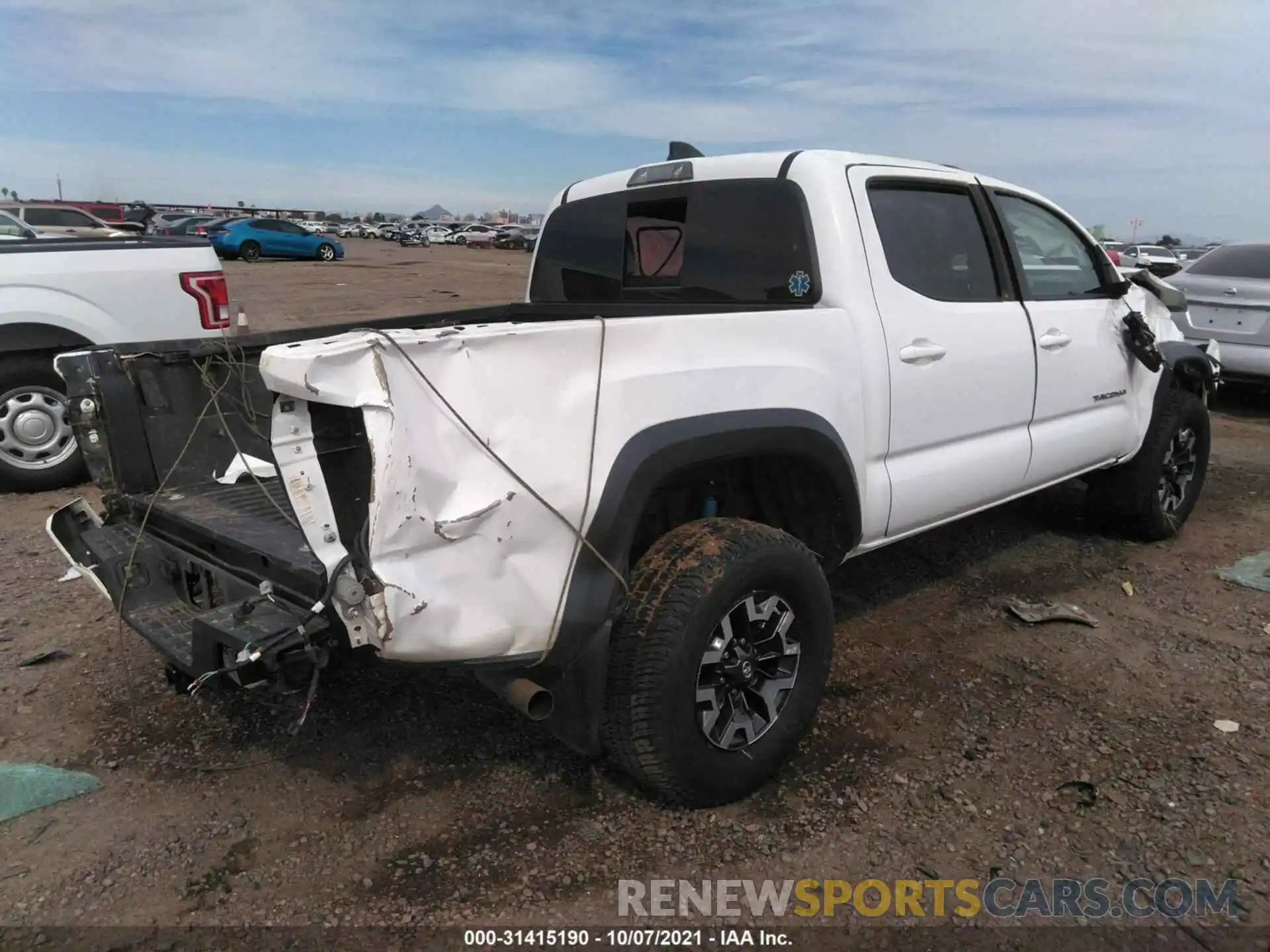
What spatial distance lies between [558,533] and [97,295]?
4712 millimetres

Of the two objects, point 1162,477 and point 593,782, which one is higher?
point 1162,477

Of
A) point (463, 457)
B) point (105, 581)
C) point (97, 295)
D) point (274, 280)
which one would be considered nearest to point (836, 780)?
point (463, 457)

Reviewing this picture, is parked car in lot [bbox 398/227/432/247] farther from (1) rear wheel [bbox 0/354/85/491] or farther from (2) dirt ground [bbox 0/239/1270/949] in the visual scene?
(2) dirt ground [bbox 0/239/1270/949]

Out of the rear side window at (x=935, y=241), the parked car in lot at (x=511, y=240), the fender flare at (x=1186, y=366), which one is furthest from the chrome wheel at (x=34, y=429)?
the parked car in lot at (x=511, y=240)

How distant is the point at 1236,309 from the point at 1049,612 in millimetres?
6095

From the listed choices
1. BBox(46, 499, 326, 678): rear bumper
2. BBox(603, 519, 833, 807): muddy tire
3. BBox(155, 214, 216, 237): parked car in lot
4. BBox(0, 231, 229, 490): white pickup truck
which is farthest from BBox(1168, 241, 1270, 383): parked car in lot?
BBox(155, 214, 216, 237): parked car in lot

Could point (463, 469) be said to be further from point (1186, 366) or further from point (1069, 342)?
point (1186, 366)

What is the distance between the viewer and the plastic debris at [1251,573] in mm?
4555

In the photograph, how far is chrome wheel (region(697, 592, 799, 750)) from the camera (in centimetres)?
265

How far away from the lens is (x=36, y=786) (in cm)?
285

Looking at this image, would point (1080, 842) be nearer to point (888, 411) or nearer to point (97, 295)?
point (888, 411)

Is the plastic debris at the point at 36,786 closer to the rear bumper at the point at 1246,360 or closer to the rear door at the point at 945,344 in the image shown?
the rear door at the point at 945,344

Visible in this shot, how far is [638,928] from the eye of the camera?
232 centimetres

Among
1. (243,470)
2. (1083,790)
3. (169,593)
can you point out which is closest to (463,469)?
(169,593)
